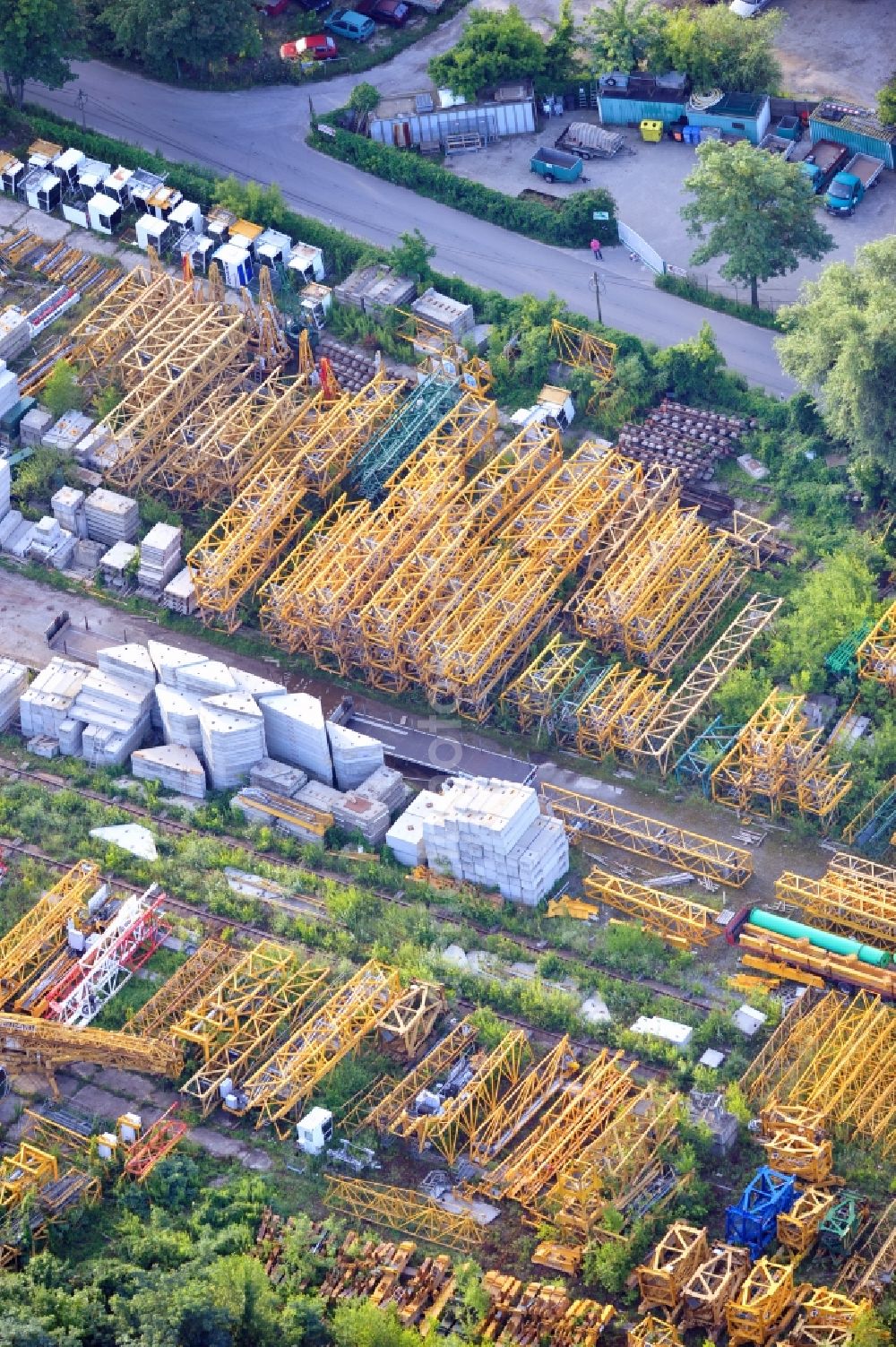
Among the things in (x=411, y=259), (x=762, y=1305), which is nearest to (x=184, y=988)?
(x=762, y=1305)

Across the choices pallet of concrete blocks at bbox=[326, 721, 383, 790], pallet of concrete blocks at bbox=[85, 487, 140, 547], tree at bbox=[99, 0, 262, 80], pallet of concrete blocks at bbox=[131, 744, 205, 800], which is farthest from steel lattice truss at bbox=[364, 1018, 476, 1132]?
tree at bbox=[99, 0, 262, 80]

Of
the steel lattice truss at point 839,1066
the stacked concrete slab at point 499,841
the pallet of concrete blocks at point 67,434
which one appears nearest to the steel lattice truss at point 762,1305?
the steel lattice truss at point 839,1066

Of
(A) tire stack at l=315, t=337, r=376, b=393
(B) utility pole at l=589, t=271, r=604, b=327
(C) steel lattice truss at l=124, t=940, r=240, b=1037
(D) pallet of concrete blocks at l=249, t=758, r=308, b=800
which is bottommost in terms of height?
(C) steel lattice truss at l=124, t=940, r=240, b=1037

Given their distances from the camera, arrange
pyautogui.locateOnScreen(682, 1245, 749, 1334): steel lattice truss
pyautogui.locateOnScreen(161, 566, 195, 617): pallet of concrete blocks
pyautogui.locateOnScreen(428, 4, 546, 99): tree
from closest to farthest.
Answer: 1. pyautogui.locateOnScreen(682, 1245, 749, 1334): steel lattice truss
2. pyautogui.locateOnScreen(161, 566, 195, 617): pallet of concrete blocks
3. pyautogui.locateOnScreen(428, 4, 546, 99): tree

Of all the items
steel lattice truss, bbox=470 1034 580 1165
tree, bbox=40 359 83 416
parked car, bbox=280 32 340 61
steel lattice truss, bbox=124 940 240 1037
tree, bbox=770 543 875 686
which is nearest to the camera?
steel lattice truss, bbox=470 1034 580 1165

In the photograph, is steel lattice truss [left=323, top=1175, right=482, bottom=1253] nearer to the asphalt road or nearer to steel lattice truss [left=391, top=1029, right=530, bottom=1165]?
steel lattice truss [left=391, top=1029, right=530, bottom=1165]

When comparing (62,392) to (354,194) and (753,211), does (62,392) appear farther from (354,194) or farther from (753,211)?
(753,211)
